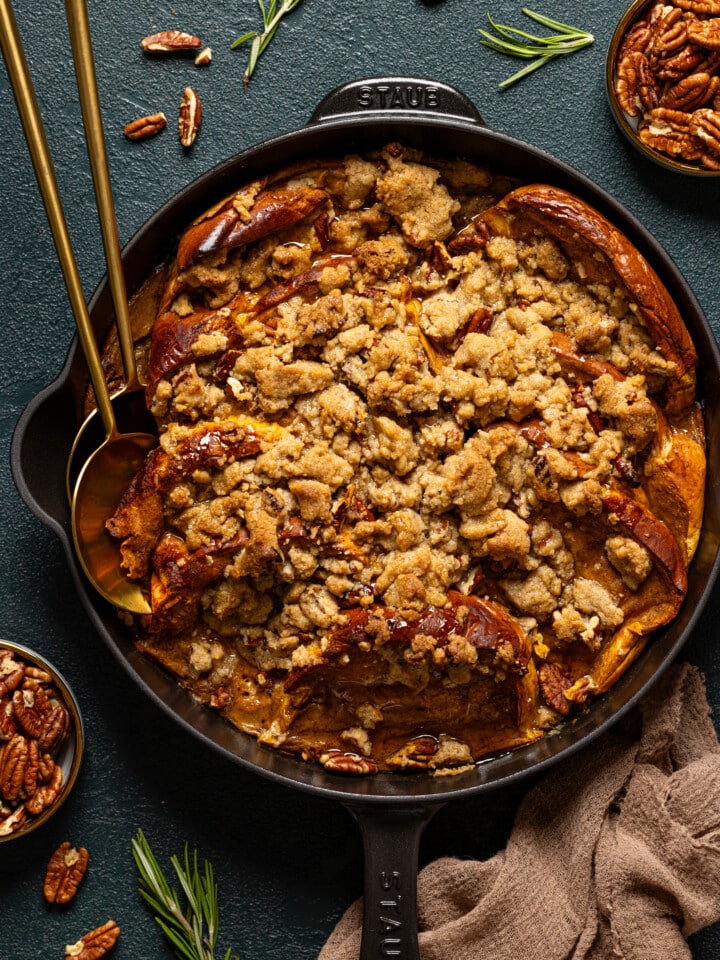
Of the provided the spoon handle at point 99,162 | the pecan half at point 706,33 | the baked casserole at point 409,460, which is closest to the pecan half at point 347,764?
the baked casserole at point 409,460

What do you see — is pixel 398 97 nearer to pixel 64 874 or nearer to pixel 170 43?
pixel 170 43

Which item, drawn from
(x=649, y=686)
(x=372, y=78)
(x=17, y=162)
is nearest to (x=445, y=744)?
(x=649, y=686)

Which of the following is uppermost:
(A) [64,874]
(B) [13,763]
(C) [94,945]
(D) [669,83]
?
(D) [669,83]

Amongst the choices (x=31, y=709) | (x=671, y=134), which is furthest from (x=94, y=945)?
(x=671, y=134)

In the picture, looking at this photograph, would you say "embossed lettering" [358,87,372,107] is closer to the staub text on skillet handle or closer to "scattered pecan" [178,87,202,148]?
the staub text on skillet handle

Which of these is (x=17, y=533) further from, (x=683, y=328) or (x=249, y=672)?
(x=683, y=328)

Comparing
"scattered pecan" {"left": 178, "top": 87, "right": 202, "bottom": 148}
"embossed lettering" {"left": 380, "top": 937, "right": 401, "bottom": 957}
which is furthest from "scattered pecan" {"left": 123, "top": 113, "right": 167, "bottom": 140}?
"embossed lettering" {"left": 380, "top": 937, "right": 401, "bottom": 957}
